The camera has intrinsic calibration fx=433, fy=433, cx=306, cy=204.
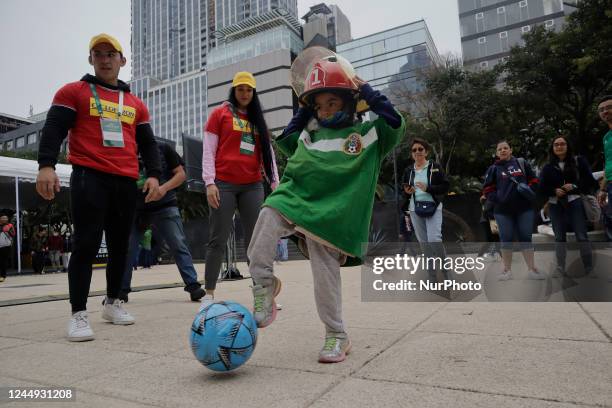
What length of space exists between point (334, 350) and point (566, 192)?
4.85m

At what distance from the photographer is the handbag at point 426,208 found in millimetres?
5070

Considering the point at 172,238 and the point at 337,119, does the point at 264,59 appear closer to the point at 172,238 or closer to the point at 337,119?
the point at 172,238

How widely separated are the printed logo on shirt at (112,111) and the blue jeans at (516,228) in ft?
15.2

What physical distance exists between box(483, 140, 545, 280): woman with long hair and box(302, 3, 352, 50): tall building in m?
73.7

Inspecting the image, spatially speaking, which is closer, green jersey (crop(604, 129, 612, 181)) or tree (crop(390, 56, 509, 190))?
green jersey (crop(604, 129, 612, 181))

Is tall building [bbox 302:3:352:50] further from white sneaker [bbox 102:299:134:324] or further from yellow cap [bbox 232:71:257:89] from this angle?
white sneaker [bbox 102:299:134:324]

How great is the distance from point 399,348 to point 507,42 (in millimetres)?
62502

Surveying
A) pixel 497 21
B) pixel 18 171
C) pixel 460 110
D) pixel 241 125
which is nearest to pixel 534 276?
pixel 241 125

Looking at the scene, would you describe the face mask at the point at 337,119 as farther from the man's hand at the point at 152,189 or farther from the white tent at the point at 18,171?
the white tent at the point at 18,171

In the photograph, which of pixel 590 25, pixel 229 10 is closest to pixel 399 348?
pixel 590 25

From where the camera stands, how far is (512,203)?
5.59 meters

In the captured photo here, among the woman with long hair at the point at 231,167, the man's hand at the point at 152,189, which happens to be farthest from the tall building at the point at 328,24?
the man's hand at the point at 152,189

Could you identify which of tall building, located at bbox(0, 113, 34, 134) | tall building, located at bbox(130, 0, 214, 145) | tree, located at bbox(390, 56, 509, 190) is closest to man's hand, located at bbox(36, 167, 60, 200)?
tree, located at bbox(390, 56, 509, 190)

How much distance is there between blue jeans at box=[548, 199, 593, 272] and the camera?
564 cm
